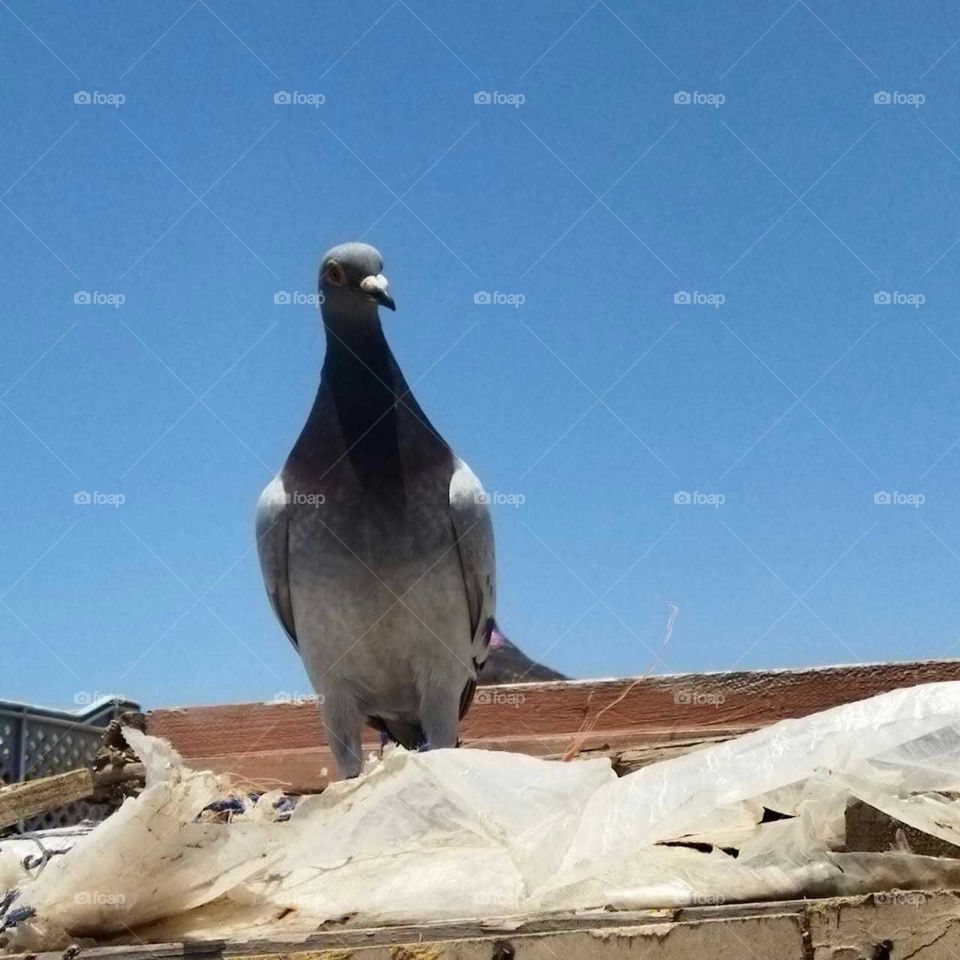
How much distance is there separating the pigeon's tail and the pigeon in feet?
0.34

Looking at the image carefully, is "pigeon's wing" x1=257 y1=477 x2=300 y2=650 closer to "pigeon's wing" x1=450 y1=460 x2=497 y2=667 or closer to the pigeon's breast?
the pigeon's breast

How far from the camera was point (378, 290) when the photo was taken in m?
5.44

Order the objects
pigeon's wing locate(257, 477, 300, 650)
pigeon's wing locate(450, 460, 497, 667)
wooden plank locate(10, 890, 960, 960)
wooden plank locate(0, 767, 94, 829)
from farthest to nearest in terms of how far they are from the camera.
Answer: pigeon's wing locate(257, 477, 300, 650) → pigeon's wing locate(450, 460, 497, 667) → wooden plank locate(0, 767, 94, 829) → wooden plank locate(10, 890, 960, 960)

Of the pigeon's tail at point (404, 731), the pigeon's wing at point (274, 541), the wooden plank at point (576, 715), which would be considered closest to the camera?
the pigeon's wing at point (274, 541)

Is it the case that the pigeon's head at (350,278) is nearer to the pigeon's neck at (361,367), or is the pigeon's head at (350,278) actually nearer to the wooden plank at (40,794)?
the pigeon's neck at (361,367)

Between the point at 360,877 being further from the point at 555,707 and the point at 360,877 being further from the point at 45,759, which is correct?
the point at 45,759

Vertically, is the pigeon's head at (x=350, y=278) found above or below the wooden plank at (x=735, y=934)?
above

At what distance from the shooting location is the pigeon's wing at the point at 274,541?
5582mm

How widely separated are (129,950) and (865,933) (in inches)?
57.5

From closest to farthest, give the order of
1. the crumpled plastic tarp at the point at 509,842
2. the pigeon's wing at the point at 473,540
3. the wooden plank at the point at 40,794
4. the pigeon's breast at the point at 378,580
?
the crumpled plastic tarp at the point at 509,842
the wooden plank at the point at 40,794
the pigeon's breast at the point at 378,580
the pigeon's wing at the point at 473,540

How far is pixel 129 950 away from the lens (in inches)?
102

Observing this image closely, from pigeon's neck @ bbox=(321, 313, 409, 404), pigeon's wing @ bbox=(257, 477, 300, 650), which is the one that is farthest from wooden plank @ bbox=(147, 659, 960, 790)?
pigeon's neck @ bbox=(321, 313, 409, 404)

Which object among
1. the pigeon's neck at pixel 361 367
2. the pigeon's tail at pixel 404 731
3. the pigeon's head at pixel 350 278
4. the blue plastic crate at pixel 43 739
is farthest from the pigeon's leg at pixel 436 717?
the blue plastic crate at pixel 43 739

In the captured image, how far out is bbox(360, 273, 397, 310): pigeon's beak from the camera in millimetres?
5402
